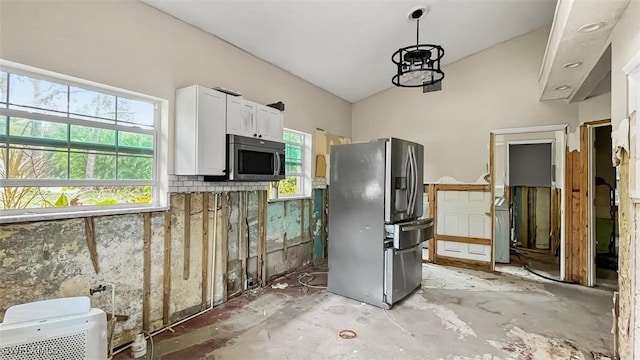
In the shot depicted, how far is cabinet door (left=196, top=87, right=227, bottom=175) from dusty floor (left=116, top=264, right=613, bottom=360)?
1.51 m

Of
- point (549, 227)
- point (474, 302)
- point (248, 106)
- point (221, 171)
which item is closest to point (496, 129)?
point (474, 302)

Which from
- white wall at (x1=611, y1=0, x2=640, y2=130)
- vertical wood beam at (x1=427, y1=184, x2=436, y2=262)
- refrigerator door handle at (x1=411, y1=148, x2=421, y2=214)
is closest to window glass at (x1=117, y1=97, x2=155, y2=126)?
refrigerator door handle at (x1=411, y1=148, x2=421, y2=214)

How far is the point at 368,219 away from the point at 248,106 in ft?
6.12

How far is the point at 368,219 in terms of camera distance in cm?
373

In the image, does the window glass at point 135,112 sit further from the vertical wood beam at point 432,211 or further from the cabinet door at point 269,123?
the vertical wood beam at point 432,211

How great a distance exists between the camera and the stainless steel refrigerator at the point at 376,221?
3.60 meters

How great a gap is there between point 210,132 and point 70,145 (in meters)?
1.11

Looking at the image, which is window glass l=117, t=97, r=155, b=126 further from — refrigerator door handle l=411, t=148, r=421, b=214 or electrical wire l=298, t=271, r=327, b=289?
refrigerator door handle l=411, t=148, r=421, b=214

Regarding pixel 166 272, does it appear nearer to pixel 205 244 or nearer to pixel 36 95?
pixel 205 244

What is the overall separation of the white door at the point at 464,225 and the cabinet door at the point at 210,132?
3891mm

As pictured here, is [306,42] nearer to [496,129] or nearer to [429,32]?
[429,32]

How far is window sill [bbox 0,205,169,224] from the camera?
2.16 metres

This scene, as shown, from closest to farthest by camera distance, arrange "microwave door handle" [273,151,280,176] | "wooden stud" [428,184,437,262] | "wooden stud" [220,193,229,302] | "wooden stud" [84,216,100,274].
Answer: "wooden stud" [84,216,100,274]
"wooden stud" [220,193,229,302]
"microwave door handle" [273,151,280,176]
"wooden stud" [428,184,437,262]

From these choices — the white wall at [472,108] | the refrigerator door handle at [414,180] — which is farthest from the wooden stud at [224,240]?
the white wall at [472,108]
